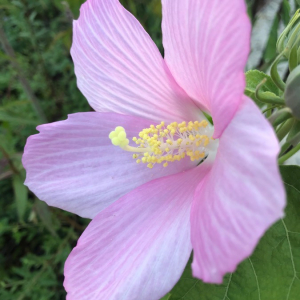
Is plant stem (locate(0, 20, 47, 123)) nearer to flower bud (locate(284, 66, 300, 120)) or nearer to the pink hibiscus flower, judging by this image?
the pink hibiscus flower

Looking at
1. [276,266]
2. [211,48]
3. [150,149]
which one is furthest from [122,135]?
[276,266]

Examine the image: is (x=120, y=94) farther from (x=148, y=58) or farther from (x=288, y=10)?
(x=288, y=10)

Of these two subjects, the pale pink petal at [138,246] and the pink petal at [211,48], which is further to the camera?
the pale pink petal at [138,246]

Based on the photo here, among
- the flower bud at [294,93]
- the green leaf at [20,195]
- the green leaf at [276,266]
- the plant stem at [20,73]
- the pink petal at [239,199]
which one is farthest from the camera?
the plant stem at [20,73]

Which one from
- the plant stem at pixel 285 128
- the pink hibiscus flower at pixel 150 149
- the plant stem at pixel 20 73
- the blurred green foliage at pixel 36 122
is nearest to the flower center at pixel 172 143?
the pink hibiscus flower at pixel 150 149

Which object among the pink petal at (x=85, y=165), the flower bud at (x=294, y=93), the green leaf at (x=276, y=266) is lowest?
the green leaf at (x=276, y=266)

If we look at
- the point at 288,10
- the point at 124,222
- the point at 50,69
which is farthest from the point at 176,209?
the point at 50,69

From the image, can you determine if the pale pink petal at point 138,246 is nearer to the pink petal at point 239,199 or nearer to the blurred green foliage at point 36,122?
the pink petal at point 239,199
